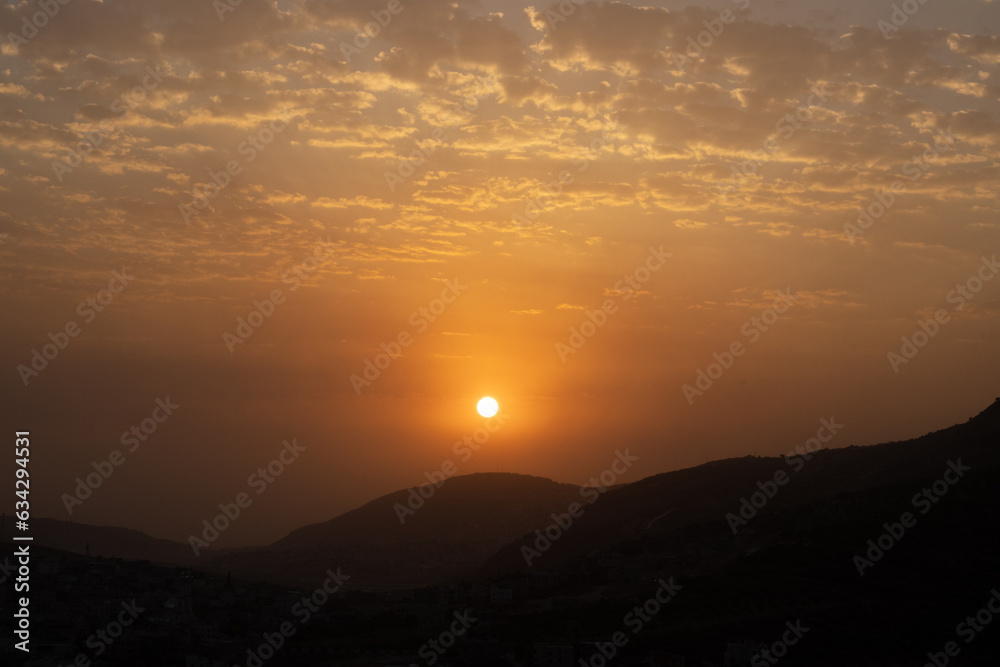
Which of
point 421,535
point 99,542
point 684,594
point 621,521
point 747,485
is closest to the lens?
point 684,594

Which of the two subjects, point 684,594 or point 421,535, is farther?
point 421,535

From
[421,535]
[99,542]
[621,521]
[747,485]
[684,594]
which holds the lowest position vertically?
[99,542]

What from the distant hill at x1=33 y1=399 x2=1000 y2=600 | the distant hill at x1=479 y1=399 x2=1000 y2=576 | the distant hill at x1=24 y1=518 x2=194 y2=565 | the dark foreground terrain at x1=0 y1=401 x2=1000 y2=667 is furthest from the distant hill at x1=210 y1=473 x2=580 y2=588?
the dark foreground terrain at x1=0 y1=401 x2=1000 y2=667

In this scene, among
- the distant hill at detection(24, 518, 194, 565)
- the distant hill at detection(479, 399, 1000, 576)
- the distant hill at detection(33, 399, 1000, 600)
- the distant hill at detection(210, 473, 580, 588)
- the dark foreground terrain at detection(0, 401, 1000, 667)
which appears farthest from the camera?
the distant hill at detection(24, 518, 194, 565)

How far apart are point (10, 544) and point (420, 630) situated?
231ft

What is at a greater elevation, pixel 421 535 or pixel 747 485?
pixel 747 485

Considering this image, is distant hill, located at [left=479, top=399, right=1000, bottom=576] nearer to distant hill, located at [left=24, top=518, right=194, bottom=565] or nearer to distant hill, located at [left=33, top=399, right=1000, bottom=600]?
distant hill, located at [left=33, top=399, right=1000, bottom=600]

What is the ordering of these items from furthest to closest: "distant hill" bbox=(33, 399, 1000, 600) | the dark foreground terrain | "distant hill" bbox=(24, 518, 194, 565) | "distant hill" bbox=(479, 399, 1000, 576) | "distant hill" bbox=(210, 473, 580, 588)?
"distant hill" bbox=(24, 518, 194, 565) < "distant hill" bbox=(210, 473, 580, 588) < "distant hill" bbox=(479, 399, 1000, 576) < "distant hill" bbox=(33, 399, 1000, 600) < the dark foreground terrain

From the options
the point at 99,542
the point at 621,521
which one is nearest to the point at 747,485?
the point at 621,521

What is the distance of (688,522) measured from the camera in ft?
335

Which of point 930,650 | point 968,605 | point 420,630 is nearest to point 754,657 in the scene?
point 930,650

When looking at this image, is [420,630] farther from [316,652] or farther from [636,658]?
[636,658]

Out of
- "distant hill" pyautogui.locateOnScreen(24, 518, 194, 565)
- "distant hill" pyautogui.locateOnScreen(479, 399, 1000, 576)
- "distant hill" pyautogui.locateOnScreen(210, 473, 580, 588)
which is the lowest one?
"distant hill" pyautogui.locateOnScreen(24, 518, 194, 565)

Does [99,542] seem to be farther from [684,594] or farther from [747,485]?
[684,594]
